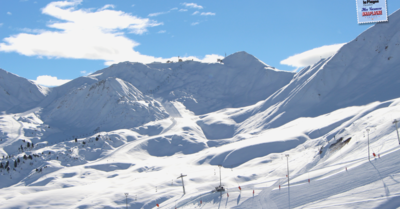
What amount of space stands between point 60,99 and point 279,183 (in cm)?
12683

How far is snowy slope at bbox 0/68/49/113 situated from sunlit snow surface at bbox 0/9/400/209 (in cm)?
76

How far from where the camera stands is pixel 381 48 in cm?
10925

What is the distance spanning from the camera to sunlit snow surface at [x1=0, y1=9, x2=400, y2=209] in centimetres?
5056

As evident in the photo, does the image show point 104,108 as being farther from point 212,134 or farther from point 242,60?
point 242,60

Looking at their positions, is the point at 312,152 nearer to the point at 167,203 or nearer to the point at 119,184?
the point at 167,203

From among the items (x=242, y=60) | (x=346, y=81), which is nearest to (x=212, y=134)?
(x=346, y=81)

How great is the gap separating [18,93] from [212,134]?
9917cm

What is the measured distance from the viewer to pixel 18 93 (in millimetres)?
159125

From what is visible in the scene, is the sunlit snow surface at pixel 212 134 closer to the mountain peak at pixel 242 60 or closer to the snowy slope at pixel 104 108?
the snowy slope at pixel 104 108

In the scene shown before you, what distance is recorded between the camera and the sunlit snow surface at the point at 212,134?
50.6 meters

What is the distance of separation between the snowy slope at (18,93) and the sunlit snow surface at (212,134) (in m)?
0.76

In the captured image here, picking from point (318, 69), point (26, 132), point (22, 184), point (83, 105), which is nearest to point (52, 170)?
point (22, 184)

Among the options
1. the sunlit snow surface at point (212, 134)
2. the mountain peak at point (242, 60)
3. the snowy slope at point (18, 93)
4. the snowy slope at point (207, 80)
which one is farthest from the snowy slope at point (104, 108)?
the mountain peak at point (242, 60)

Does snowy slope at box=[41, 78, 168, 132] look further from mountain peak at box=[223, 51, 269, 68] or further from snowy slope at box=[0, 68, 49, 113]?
mountain peak at box=[223, 51, 269, 68]
